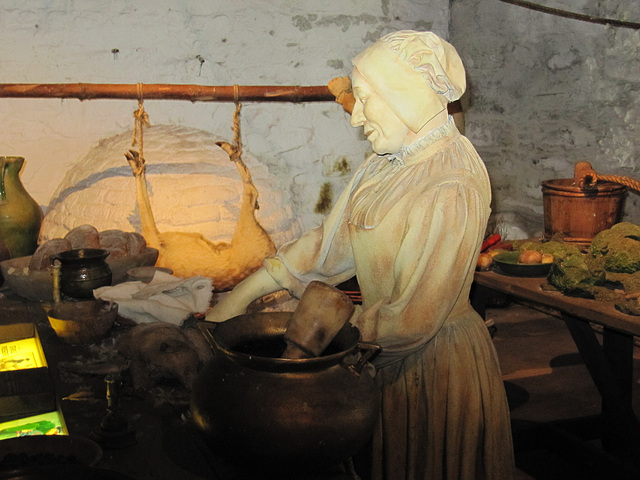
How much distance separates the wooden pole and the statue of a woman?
102 inches

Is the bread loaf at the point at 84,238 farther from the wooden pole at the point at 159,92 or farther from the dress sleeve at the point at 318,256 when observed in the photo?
the dress sleeve at the point at 318,256

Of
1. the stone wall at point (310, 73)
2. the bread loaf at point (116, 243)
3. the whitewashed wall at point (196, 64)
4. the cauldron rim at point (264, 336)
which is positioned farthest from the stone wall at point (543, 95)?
the cauldron rim at point (264, 336)

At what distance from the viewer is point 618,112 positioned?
509 centimetres

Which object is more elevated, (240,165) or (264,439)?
(240,165)

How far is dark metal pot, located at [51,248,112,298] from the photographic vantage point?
2.95m

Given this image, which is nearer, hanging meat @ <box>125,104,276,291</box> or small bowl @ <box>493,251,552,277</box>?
small bowl @ <box>493,251,552,277</box>

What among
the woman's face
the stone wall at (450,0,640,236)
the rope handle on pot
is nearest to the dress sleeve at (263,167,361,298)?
the woman's face

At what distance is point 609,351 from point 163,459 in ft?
9.82

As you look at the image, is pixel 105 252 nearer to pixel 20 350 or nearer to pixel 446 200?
pixel 20 350

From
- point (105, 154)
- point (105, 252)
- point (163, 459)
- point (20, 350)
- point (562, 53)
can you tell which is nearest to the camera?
point (163, 459)

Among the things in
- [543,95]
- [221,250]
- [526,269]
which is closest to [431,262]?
[526,269]

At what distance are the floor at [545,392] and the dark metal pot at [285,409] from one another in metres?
2.54

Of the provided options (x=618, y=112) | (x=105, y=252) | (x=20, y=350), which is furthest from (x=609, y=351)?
(x=20, y=350)

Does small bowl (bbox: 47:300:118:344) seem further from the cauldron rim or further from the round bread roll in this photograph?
the cauldron rim
